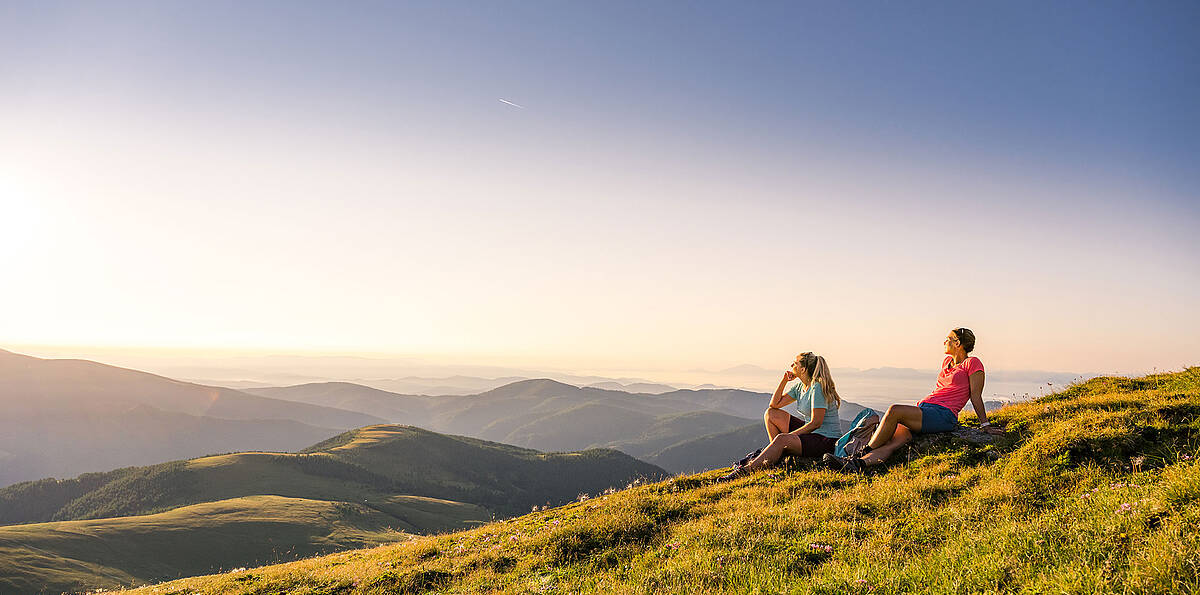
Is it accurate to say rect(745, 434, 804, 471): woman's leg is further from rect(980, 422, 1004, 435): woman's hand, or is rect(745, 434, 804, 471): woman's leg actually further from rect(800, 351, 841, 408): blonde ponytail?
rect(980, 422, 1004, 435): woman's hand

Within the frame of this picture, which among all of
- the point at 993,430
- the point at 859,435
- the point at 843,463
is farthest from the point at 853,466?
the point at 993,430

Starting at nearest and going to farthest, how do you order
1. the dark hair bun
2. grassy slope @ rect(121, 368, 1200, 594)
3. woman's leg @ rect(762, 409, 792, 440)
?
grassy slope @ rect(121, 368, 1200, 594) → the dark hair bun → woman's leg @ rect(762, 409, 792, 440)

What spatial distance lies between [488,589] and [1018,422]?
39.7 ft

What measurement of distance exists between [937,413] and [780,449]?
3610 millimetres

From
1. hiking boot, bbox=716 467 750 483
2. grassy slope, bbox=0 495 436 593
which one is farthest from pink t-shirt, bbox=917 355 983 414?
grassy slope, bbox=0 495 436 593

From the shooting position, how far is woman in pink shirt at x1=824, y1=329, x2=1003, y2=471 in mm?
13008

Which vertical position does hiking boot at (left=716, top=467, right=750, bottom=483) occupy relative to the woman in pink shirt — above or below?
below

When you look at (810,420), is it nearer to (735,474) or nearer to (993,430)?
(735,474)

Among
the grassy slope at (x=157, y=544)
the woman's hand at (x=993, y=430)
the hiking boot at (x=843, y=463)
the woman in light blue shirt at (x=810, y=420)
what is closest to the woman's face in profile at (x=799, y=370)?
the woman in light blue shirt at (x=810, y=420)

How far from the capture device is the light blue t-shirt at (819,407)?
13.9 metres

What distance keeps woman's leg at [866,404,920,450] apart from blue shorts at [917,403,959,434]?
19 cm

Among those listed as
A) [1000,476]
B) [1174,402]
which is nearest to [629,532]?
[1000,476]

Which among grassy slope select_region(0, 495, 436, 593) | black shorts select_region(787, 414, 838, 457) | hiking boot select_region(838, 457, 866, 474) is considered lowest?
grassy slope select_region(0, 495, 436, 593)

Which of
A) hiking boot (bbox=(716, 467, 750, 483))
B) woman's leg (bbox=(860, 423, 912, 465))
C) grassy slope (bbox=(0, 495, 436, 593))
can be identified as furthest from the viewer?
grassy slope (bbox=(0, 495, 436, 593))
